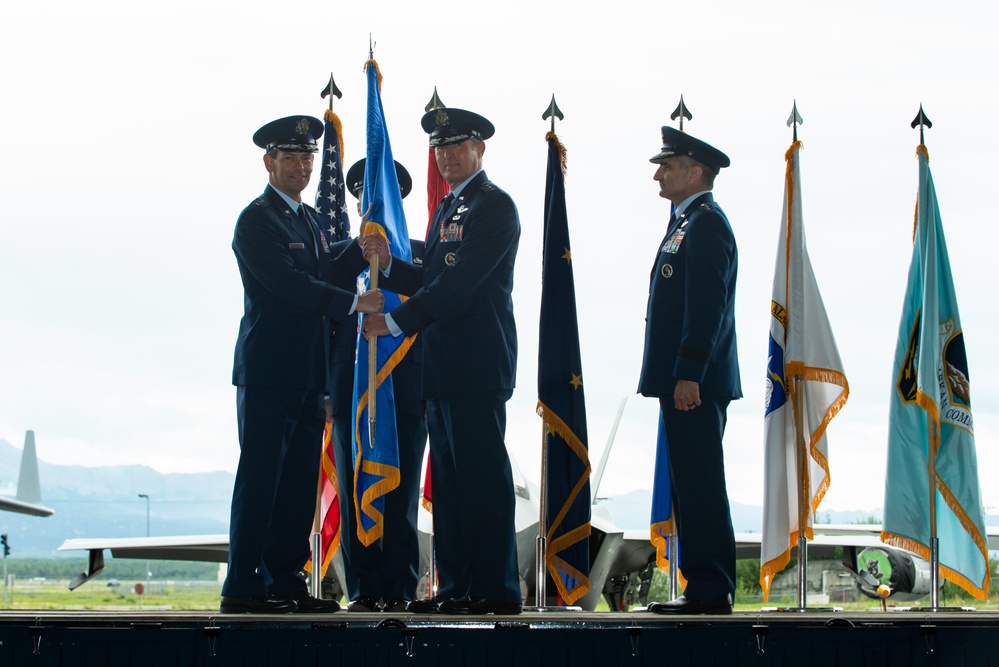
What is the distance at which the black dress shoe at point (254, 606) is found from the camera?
4.22 meters

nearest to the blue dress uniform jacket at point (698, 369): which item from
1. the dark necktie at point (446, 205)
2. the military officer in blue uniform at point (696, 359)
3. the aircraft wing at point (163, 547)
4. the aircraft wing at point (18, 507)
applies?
the military officer in blue uniform at point (696, 359)

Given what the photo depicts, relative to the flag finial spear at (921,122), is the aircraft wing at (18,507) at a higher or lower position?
lower

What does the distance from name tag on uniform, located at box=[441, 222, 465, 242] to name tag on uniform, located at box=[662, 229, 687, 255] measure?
89 centimetres

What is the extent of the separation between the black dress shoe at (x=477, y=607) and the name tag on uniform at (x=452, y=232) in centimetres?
151

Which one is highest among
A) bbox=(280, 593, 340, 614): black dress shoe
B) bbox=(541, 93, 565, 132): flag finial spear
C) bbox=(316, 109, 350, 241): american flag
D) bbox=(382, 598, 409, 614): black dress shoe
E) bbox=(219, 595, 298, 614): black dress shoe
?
bbox=(541, 93, 565, 132): flag finial spear

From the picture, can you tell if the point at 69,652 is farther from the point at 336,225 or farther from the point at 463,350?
the point at 336,225

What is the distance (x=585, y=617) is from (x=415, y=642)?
0.65 m

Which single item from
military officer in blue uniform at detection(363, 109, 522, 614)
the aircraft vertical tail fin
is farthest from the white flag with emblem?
the aircraft vertical tail fin

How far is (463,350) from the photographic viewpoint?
14.9 feet

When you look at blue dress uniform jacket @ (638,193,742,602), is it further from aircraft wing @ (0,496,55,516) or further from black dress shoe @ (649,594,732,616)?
aircraft wing @ (0,496,55,516)

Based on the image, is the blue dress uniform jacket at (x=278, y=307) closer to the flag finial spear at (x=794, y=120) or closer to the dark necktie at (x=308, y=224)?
the dark necktie at (x=308, y=224)

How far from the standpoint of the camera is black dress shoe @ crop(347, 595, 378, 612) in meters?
4.70

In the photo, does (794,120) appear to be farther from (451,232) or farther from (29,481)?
(29,481)

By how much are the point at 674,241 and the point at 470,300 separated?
919mm
